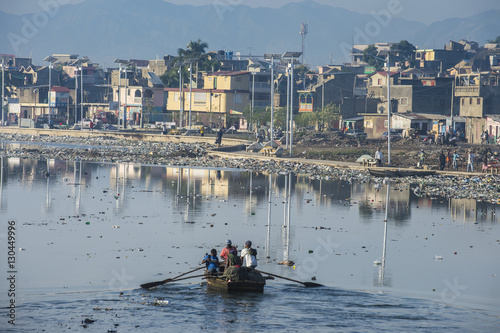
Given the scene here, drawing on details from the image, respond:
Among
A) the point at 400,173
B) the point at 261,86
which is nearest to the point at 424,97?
the point at 261,86

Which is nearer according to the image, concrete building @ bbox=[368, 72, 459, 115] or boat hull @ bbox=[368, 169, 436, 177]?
boat hull @ bbox=[368, 169, 436, 177]

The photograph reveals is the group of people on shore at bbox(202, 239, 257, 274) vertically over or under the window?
under

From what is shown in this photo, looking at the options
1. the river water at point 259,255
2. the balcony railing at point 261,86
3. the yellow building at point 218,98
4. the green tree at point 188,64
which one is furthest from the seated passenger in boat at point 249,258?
the green tree at point 188,64

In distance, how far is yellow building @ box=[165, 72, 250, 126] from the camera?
9419 cm

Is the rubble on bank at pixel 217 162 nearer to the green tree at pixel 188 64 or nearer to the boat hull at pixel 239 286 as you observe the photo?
the boat hull at pixel 239 286

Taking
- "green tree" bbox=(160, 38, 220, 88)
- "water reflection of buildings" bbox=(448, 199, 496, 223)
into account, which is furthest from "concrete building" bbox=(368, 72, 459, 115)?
"water reflection of buildings" bbox=(448, 199, 496, 223)

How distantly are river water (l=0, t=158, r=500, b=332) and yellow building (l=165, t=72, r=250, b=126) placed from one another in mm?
51733

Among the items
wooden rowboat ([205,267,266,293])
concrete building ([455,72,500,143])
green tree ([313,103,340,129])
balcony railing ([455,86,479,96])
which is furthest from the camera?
green tree ([313,103,340,129])

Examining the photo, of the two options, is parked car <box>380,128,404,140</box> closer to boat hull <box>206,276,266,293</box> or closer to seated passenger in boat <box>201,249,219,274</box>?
seated passenger in boat <box>201,249,219,274</box>

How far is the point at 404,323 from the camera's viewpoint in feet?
55.5

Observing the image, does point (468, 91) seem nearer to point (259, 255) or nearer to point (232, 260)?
point (259, 255)

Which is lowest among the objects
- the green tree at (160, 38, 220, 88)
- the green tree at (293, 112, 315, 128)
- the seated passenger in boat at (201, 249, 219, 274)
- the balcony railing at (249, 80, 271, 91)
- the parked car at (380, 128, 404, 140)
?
the seated passenger in boat at (201, 249, 219, 274)

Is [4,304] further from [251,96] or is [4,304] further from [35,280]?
[251,96]

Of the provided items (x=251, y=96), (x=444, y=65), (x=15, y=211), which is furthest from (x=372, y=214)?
(x=444, y=65)
